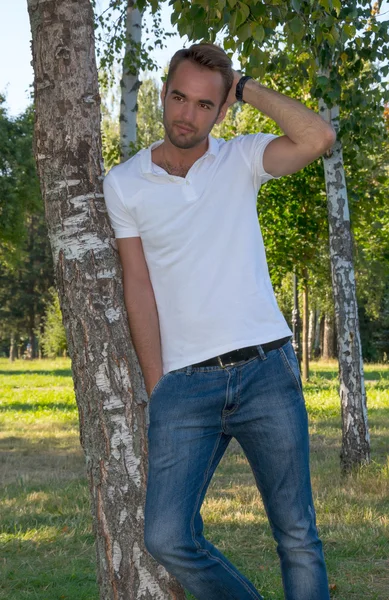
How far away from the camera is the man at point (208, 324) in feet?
11.0

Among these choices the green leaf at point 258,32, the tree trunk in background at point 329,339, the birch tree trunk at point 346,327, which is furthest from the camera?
the tree trunk in background at point 329,339

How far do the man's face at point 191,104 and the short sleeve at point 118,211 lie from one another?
32 cm

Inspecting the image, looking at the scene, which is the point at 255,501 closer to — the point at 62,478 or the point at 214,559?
the point at 62,478

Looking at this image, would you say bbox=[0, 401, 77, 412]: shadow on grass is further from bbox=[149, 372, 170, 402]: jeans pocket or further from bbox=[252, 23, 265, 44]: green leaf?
bbox=[149, 372, 170, 402]: jeans pocket

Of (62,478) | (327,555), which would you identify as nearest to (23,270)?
(62,478)

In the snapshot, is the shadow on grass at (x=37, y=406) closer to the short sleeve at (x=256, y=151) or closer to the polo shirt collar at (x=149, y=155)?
the polo shirt collar at (x=149, y=155)

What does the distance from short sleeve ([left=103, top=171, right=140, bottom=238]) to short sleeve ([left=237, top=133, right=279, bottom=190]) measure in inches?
21.8

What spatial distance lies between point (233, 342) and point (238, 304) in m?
0.16

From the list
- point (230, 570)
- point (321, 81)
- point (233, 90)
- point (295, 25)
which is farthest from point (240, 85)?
point (321, 81)

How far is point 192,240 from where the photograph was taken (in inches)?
133

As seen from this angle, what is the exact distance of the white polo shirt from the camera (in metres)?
3.35

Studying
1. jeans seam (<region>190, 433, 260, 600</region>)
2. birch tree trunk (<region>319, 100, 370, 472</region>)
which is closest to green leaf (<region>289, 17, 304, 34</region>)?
jeans seam (<region>190, 433, 260, 600</region>)

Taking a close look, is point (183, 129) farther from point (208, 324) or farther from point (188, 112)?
point (208, 324)

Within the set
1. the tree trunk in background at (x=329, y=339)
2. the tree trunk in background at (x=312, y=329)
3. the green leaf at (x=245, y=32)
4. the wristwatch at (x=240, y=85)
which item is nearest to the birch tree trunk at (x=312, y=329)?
the tree trunk in background at (x=312, y=329)
